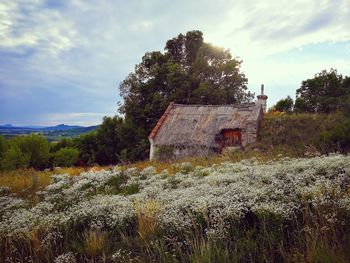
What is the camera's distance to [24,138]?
35781mm

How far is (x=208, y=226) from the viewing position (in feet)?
16.8

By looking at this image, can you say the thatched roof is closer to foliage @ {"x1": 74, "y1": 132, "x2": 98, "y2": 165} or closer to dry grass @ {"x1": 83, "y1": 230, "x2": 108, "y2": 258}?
dry grass @ {"x1": 83, "y1": 230, "x2": 108, "y2": 258}

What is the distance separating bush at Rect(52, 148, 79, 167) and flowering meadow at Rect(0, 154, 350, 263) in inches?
1383

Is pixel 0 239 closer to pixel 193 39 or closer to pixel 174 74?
pixel 174 74

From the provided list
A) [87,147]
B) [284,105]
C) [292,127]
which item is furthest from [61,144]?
[292,127]

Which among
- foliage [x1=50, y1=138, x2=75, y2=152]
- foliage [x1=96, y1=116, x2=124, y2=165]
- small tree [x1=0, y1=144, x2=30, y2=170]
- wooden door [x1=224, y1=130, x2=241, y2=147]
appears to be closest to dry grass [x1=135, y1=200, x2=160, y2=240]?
wooden door [x1=224, y1=130, x2=241, y2=147]

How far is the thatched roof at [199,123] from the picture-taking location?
88.9 ft

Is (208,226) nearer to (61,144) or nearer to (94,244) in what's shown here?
(94,244)

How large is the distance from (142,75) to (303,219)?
122 ft

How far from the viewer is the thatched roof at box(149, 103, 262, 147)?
27094 millimetres

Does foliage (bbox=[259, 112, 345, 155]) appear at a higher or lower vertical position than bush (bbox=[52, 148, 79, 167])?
higher

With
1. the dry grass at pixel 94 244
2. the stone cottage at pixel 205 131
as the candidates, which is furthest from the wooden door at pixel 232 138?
the dry grass at pixel 94 244

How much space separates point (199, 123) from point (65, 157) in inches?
919

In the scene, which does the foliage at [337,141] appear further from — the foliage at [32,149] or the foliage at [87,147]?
the foliage at [87,147]
